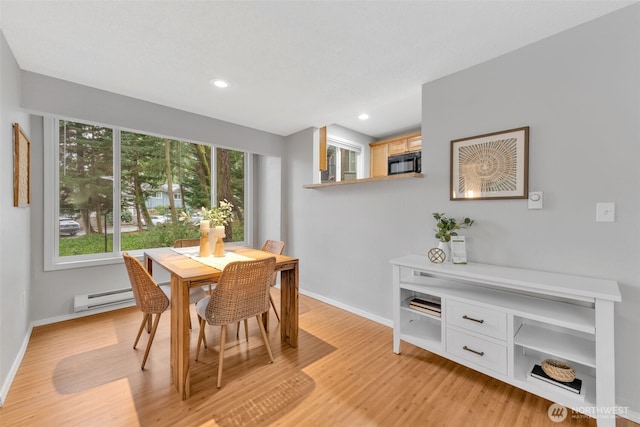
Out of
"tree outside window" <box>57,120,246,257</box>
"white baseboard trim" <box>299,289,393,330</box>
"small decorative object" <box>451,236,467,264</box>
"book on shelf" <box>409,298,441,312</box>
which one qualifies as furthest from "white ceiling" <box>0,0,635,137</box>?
"white baseboard trim" <box>299,289,393,330</box>

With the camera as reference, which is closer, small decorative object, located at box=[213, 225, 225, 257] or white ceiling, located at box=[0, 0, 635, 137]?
white ceiling, located at box=[0, 0, 635, 137]

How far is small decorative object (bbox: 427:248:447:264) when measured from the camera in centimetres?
216

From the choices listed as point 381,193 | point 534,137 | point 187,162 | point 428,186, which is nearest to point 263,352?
point 381,193

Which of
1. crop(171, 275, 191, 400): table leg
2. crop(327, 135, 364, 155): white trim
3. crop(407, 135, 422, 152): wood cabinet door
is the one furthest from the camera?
crop(327, 135, 364, 155): white trim

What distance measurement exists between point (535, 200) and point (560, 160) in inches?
11.7

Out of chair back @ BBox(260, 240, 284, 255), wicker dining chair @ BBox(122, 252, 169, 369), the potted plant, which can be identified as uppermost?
the potted plant

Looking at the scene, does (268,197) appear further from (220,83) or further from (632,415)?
(632,415)

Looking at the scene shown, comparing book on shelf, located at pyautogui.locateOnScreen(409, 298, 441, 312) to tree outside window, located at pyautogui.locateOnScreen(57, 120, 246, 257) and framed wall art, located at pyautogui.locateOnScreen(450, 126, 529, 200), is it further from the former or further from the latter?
tree outside window, located at pyautogui.locateOnScreen(57, 120, 246, 257)

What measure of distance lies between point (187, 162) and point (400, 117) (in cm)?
311

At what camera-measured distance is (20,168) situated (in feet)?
6.80

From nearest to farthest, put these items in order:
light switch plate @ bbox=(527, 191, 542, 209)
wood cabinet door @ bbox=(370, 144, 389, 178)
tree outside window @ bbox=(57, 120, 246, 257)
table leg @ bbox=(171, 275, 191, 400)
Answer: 1. table leg @ bbox=(171, 275, 191, 400)
2. light switch plate @ bbox=(527, 191, 542, 209)
3. tree outside window @ bbox=(57, 120, 246, 257)
4. wood cabinet door @ bbox=(370, 144, 389, 178)

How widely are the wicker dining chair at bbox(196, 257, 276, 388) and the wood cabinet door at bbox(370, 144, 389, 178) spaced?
120 inches

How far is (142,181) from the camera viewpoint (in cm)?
355

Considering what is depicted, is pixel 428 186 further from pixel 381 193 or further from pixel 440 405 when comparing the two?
pixel 440 405
